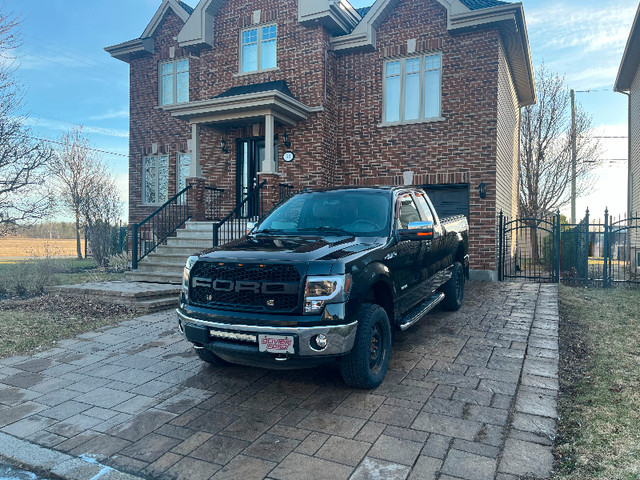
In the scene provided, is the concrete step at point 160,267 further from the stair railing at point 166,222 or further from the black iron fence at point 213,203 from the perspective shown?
the black iron fence at point 213,203

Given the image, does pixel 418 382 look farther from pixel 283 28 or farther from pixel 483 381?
pixel 283 28

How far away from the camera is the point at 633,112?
1688cm

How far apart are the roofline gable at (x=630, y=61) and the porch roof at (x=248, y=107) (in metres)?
9.65

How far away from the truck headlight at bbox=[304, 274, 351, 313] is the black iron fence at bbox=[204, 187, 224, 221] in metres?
10.4

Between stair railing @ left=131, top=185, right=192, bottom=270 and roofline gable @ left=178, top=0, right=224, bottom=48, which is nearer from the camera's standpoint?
stair railing @ left=131, top=185, right=192, bottom=270

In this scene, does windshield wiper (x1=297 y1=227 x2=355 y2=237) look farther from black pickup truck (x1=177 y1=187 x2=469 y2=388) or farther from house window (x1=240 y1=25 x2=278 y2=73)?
house window (x1=240 y1=25 x2=278 y2=73)

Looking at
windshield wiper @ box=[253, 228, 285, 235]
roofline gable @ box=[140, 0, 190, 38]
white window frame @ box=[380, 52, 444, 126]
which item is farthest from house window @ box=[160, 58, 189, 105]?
windshield wiper @ box=[253, 228, 285, 235]

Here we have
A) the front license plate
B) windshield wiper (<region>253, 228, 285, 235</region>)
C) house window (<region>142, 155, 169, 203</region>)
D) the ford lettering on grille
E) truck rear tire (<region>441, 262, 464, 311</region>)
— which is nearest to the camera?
the front license plate

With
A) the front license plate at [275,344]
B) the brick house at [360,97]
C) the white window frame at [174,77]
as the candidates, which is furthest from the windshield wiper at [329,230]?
the white window frame at [174,77]

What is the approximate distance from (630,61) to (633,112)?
247 centimetres

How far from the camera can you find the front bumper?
140 inches

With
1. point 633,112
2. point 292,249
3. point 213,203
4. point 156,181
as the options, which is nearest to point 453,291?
point 292,249

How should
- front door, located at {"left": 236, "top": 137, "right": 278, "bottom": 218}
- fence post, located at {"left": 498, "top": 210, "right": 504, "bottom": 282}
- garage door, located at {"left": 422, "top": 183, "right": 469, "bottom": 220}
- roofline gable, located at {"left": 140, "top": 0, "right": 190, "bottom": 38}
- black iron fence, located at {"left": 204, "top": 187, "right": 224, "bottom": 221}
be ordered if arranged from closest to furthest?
fence post, located at {"left": 498, "top": 210, "right": 504, "bottom": 282} → garage door, located at {"left": 422, "top": 183, "right": 469, "bottom": 220} → front door, located at {"left": 236, "top": 137, "right": 278, "bottom": 218} → black iron fence, located at {"left": 204, "top": 187, "right": 224, "bottom": 221} → roofline gable, located at {"left": 140, "top": 0, "right": 190, "bottom": 38}

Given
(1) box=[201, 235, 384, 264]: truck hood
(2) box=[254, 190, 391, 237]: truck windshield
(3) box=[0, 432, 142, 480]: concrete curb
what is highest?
(2) box=[254, 190, 391, 237]: truck windshield
